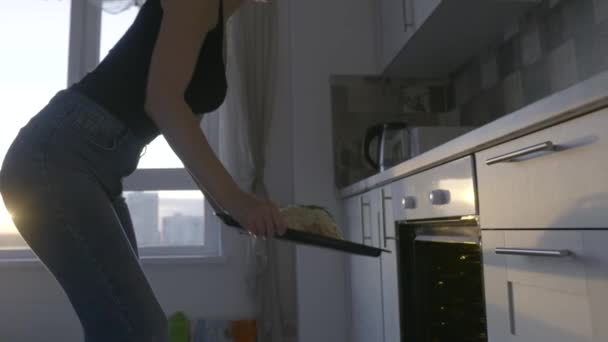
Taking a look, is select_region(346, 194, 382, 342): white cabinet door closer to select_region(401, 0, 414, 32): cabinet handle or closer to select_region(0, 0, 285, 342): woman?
select_region(401, 0, 414, 32): cabinet handle

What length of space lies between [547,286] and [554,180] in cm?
18

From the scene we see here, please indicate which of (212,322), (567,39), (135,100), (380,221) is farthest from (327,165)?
(135,100)

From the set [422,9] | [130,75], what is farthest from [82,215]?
[422,9]

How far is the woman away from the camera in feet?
2.55

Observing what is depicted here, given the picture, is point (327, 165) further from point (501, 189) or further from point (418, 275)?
point (501, 189)

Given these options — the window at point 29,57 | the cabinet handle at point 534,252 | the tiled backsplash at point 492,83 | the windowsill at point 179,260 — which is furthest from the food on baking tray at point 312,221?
the window at point 29,57

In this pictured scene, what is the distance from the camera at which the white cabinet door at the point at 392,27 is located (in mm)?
2051

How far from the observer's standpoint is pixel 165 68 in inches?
32.0

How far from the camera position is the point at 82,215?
0.79 meters

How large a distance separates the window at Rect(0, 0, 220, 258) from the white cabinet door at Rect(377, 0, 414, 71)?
3.11 feet

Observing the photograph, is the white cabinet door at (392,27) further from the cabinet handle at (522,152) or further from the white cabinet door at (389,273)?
the cabinet handle at (522,152)

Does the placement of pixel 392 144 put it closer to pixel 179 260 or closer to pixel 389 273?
pixel 389 273

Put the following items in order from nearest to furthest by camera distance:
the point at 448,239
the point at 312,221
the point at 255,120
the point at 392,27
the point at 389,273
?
the point at 312,221, the point at 448,239, the point at 389,273, the point at 392,27, the point at 255,120

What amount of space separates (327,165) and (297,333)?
2.67ft
